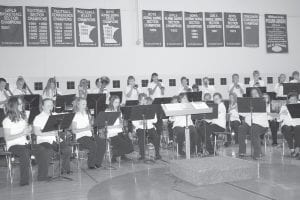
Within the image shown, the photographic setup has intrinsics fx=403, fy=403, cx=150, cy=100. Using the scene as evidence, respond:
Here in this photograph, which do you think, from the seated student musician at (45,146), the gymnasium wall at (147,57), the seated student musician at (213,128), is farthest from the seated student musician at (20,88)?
the seated student musician at (213,128)

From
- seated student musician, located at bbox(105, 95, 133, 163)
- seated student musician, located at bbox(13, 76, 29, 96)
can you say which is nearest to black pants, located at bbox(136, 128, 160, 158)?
seated student musician, located at bbox(105, 95, 133, 163)

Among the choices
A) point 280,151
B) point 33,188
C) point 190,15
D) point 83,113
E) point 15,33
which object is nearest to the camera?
point 33,188

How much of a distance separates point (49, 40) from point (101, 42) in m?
1.58

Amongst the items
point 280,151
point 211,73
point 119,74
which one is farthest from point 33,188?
point 211,73

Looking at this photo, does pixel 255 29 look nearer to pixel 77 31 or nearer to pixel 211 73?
pixel 211 73

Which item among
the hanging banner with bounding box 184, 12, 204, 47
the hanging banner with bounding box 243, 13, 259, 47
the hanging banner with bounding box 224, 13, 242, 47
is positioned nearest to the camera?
the hanging banner with bounding box 184, 12, 204, 47

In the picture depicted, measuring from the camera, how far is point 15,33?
11594 millimetres

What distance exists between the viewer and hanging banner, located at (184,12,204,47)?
13438mm

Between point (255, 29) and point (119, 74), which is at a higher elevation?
point (255, 29)

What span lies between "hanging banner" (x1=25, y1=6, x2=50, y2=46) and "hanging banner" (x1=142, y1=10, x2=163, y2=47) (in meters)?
3.06

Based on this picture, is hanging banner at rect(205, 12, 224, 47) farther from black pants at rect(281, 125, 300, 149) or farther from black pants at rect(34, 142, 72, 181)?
black pants at rect(34, 142, 72, 181)

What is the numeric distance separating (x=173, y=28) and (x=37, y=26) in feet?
14.2

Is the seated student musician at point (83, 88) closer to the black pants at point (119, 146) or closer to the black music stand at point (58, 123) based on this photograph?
the black pants at point (119, 146)

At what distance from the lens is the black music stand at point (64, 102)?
9.52 m
